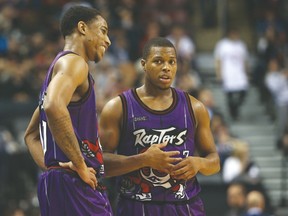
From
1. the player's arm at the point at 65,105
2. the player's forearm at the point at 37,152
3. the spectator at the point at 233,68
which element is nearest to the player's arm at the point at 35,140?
the player's forearm at the point at 37,152

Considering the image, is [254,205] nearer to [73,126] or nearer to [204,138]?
[204,138]

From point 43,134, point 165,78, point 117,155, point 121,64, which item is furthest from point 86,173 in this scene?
point 121,64

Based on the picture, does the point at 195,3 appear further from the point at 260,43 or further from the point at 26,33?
the point at 26,33

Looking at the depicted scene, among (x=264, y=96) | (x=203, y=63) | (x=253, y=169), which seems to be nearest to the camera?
(x=253, y=169)

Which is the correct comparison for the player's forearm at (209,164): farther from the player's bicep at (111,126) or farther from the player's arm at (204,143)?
the player's bicep at (111,126)

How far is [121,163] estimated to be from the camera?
6.60 m

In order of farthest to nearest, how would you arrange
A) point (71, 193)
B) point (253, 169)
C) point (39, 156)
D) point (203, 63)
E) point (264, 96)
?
point (203, 63), point (264, 96), point (253, 169), point (39, 156), point (71, 193)

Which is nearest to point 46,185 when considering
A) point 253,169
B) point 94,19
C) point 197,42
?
point 94,19

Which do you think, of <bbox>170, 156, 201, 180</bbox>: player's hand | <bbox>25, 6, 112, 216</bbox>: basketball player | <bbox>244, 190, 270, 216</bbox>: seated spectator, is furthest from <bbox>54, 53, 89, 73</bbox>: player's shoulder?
<bbox>244, 190, 270, 216</bbox>: seated spectator

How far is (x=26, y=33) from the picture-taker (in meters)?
16.9

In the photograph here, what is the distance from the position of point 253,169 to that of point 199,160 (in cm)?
655

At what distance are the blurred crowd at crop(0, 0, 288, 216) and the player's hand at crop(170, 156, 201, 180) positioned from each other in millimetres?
5063

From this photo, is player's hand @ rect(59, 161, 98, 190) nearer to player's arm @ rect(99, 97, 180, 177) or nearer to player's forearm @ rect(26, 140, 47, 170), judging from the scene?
player's forearm @ rect(26, 140, 47, 170)

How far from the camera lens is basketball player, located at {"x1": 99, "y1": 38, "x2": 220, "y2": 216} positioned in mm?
6707
